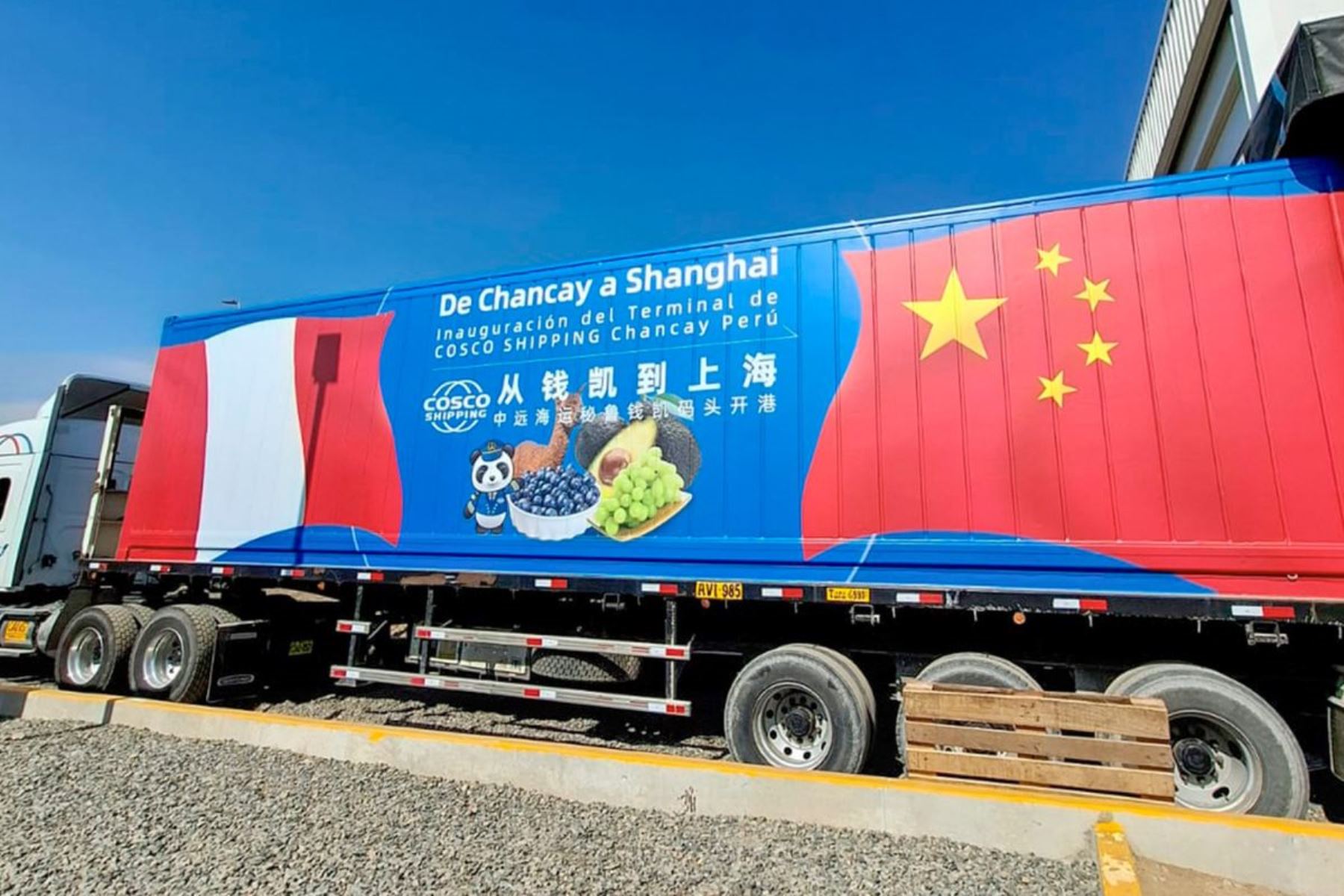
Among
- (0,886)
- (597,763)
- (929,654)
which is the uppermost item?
(929,654)

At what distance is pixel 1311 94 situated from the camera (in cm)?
428

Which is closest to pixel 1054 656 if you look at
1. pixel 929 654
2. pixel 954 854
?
pixel 929 654

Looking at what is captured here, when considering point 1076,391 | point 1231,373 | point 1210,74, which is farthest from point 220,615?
point 1210,74

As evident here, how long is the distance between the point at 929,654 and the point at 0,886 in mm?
5487

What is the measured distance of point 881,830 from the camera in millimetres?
4012

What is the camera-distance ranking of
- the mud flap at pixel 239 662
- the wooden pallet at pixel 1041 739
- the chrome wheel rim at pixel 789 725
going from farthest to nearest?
the mud flap at pixel 239 662 < the chrome wheel rim at pixel 789 725 < the wooden pallet at pixel 1041 739

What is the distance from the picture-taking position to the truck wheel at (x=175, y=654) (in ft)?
A: 23.5

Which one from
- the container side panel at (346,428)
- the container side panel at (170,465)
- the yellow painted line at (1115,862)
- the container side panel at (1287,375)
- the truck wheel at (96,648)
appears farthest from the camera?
the container side panel at (170,465)

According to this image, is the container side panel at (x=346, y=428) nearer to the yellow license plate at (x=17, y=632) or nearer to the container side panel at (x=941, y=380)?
the yellow license plate at (x=17, y=632)

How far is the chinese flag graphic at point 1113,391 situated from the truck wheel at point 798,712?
0.85 m

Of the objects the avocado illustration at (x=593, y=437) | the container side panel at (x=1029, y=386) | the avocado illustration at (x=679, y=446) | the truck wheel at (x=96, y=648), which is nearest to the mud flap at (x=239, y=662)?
the truck wheel at (x=96, y=648)

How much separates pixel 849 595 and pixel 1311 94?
13.9ft

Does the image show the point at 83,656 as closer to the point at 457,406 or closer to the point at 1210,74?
the point at 457,406

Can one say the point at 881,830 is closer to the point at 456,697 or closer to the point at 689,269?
the point at 689,269
